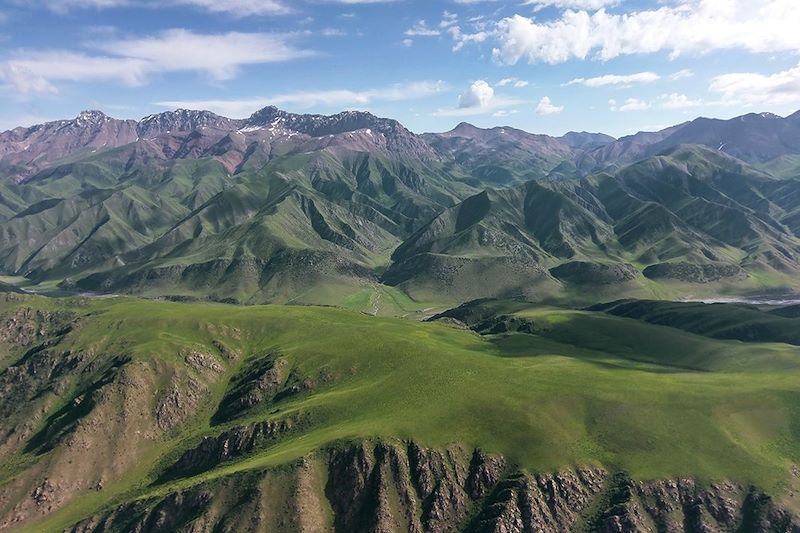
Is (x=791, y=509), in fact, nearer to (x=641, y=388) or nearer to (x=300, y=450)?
(x=641, y=388)

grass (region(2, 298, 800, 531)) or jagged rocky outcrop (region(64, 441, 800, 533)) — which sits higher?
grass (region(2, 298, 800, 531))

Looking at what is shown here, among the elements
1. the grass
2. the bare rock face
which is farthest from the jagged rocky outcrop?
the bare rock face

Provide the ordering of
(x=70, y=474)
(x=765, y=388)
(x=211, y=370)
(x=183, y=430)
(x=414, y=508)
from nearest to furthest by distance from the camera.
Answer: (x=414, y=508) → (x=765, y=388) → (x=70, y=474) → (x=183, y=430) → (x=211, y=370)

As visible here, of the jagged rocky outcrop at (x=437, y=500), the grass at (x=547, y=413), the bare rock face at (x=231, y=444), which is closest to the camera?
the jagged rocky outcrop at (x=437, y=500)

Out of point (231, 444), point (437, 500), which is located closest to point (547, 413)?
point (437, 500)

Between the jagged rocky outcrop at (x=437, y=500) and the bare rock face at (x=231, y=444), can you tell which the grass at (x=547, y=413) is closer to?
the jagged rocky outcrop at (x=437, y=500)

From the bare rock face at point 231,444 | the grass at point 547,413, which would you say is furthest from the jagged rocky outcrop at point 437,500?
the bare rock face at point 231,444

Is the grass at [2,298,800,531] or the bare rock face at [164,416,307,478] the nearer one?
the grass at [2,298,800,531]

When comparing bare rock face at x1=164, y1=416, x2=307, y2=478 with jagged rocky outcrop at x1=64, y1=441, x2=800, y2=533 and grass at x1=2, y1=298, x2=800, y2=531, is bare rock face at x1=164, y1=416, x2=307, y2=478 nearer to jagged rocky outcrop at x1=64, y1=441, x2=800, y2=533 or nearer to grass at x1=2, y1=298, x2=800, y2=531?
grass at x1=2, y1=298, x2=800, y2=531

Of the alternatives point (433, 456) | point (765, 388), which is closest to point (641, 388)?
point (765, 388)
